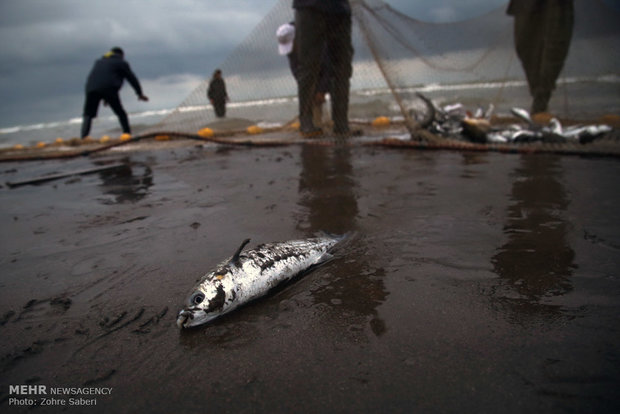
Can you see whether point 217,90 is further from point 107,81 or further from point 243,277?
point 243,277

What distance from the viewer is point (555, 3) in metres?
7.99

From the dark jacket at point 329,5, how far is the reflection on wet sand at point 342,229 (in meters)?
3.26

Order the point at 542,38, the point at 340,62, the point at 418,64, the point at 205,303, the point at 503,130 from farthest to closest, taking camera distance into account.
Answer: the point at 542,38
the point at 418,64
the point at 340,62
the point at 503,130
the point at 205,303

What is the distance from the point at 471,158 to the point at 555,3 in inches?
201

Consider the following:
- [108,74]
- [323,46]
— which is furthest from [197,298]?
[108,74]

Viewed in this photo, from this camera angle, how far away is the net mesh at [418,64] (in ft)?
24.5

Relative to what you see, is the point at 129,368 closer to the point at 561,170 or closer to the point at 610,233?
the point at 610,233

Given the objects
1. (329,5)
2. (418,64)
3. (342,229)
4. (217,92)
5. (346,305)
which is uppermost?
(329,5)

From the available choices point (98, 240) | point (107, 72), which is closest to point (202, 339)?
point (98, 240)

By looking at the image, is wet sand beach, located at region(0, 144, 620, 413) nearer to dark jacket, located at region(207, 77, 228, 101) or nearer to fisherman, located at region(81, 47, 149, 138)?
dark jacket, located at region(207, 77, 228, 101)

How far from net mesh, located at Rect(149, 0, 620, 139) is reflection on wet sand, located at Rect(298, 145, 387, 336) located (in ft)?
8.74

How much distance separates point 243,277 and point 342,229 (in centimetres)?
127

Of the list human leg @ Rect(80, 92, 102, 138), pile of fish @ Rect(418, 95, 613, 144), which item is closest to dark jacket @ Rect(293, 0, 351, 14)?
pile of fish @ Rect(418, 95, 613, 144)

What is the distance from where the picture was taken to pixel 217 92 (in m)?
7.95
